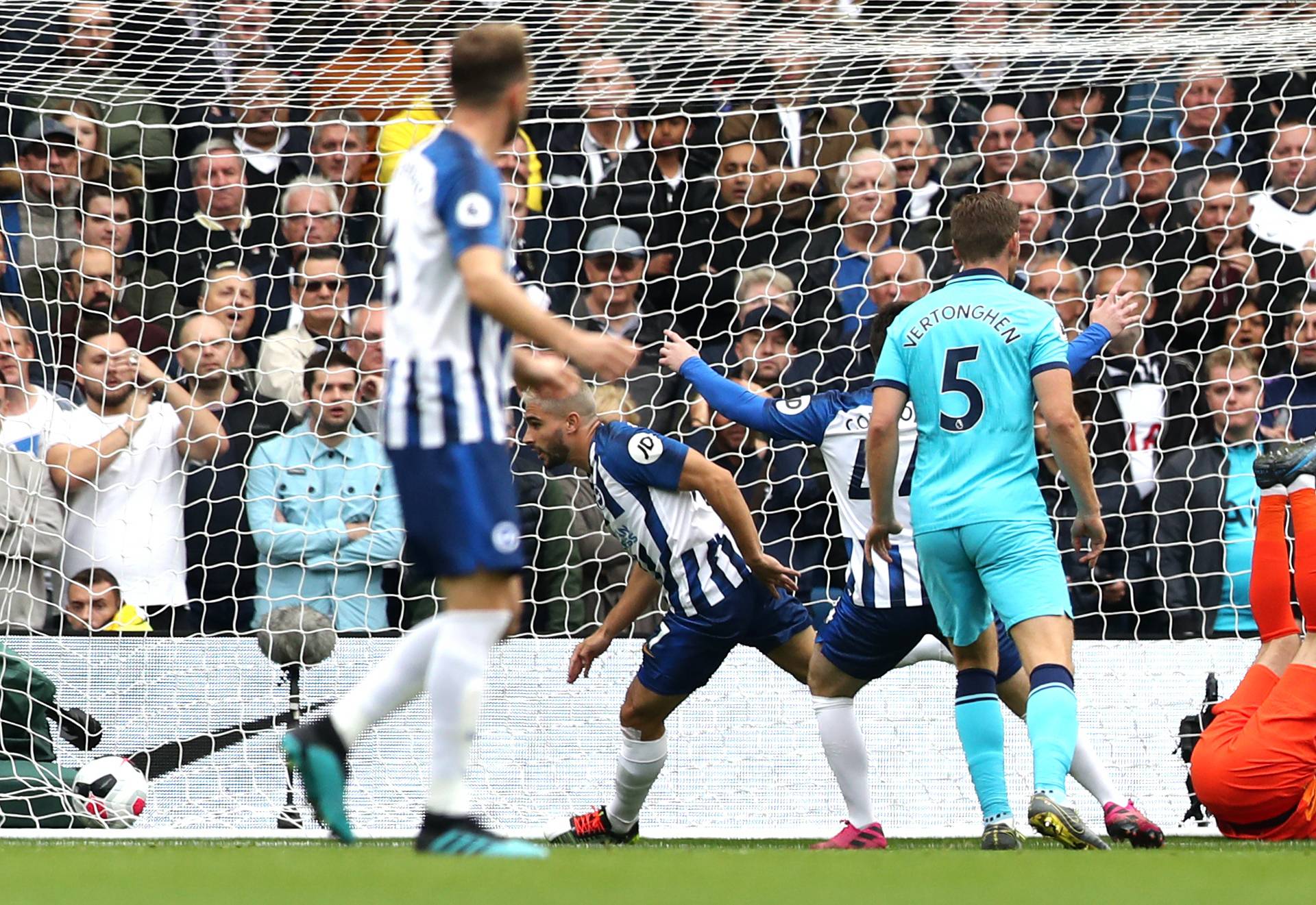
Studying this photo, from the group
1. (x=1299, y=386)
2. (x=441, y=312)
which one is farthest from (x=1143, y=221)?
(x=441, y=312)

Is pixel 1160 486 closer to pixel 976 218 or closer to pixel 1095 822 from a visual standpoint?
pixel 1095 822

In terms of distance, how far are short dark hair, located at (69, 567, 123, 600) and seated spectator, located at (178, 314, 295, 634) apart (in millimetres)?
314

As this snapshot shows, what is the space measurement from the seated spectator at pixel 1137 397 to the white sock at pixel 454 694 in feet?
17.1

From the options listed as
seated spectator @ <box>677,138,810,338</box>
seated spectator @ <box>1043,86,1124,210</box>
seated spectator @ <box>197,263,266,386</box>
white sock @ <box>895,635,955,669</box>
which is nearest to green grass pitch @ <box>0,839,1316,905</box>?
white sock @ <box>895,635,955,669</box>

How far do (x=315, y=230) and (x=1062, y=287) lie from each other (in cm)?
357

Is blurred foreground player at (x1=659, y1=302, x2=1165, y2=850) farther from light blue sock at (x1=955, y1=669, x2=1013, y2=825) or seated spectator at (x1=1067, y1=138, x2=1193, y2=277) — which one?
seated spectator at (x1=1067, y1=138, x2=1193, y2=277)

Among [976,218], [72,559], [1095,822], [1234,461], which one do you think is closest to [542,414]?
[976,218]

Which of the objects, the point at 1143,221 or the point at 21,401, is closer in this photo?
the point at 21,401

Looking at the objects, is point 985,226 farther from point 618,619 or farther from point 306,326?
point 306,326

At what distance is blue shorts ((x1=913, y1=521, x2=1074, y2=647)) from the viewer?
504 centimetres

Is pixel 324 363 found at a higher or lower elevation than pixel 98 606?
higher

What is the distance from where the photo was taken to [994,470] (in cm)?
519

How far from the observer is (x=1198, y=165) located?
29.6 feet

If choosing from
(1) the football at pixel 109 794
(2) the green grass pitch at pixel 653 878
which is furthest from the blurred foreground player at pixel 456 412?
(1) the football at pixel 109 794
